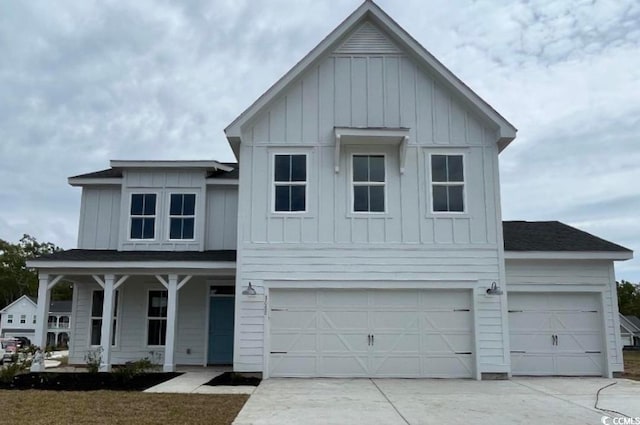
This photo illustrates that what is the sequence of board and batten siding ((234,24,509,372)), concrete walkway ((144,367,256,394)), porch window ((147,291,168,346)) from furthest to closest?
porch window ((147,291,168,346)) < board and batten siding ((234,24,509,372)) < concrete walkway ((144,367,256,394))

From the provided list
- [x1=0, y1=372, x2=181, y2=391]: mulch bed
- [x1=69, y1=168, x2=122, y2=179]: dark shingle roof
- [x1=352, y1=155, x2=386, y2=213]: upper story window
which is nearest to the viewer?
[x1=0, y1=372, x2=181, y2=391]: mulch bed

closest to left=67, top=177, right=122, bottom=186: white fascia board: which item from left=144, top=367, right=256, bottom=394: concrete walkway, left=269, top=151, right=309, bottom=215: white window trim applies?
left=269, top=151, right=309, bottom=215: white window trim

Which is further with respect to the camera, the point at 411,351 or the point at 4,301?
the point at 4,301

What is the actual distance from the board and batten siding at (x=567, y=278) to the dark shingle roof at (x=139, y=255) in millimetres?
7382

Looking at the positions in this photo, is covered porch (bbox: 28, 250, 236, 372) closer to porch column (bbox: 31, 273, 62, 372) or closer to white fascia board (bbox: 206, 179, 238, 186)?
porch column (bbox: 31, 273, 62, 372)

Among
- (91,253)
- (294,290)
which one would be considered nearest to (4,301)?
(91,253)

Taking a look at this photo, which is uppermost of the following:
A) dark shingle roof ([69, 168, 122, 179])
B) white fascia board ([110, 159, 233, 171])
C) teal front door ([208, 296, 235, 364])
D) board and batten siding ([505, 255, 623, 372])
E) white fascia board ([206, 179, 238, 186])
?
white fascia board ([110, 159, 233, 171])

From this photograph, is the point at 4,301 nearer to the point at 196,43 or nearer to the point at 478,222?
the point at 196,43

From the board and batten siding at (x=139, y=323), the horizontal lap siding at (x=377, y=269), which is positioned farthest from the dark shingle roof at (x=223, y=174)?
the horizontal lap siding at (x=377, y=269)

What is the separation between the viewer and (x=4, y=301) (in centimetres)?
6931

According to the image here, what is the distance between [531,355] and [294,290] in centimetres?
620

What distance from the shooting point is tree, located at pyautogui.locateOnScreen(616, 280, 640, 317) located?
206ft

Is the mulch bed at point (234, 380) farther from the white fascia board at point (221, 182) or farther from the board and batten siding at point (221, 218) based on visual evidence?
the white fascia board at point (221, 182)

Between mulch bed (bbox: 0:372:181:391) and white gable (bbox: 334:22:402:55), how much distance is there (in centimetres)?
909
